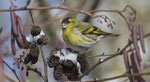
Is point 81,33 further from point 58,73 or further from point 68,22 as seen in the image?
point 58,73

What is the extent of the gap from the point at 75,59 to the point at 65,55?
74 mm

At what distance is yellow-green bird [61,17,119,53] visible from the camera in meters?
2.98

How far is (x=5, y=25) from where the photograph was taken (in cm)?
315

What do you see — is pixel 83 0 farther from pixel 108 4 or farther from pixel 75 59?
pixel 75 59

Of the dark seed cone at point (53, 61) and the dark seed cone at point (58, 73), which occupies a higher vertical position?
the dark seed cone at point (53, 61)

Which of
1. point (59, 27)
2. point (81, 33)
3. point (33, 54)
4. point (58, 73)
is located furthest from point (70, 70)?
point (59, 27)

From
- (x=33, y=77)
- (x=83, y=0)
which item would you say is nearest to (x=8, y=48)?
(x=33, y=77)

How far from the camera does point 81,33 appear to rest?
312 centimetres

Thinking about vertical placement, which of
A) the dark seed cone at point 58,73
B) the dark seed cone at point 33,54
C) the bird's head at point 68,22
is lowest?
the dark seed cone at point 58,73

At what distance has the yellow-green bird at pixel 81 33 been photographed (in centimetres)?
298

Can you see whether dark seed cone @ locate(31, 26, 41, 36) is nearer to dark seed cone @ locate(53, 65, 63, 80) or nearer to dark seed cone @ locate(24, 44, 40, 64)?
dark seed cone @ locate(24, 44, 40, 64)

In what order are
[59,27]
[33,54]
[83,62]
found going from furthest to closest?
[59,27] < [83,62] < [33,54]

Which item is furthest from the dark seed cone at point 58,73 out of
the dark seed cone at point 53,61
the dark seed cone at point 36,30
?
the dark seed cone at point 36,30

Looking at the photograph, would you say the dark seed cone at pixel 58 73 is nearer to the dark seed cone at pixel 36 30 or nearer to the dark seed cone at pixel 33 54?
the dark seed cone at pixel 33 54
